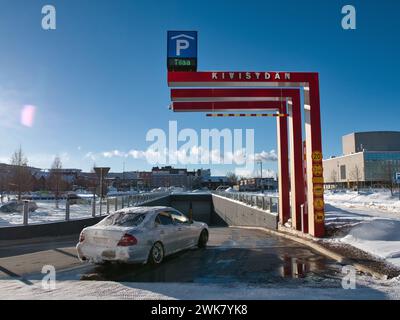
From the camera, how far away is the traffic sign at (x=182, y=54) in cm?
1589

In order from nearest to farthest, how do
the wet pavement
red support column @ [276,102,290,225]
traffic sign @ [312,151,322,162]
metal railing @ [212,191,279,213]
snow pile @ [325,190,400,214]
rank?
the wet pavement, traffic sign @ [312,151,322,162], red support column @ [276,102,290,225], metal railing @ [212,191,279,213], snow pile @ [325,190,400,214]

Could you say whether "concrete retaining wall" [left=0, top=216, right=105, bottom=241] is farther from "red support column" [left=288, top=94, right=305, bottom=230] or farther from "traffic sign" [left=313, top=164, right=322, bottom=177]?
"traffic sign" [left=313, top=164, right=322, bottom=177]

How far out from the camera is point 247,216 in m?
27.8

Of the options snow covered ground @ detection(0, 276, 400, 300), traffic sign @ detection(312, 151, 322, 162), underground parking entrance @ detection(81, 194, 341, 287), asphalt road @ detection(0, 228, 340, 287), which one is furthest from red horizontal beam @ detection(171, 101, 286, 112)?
snow covered ground @ detection(0, 276, 400, 300)

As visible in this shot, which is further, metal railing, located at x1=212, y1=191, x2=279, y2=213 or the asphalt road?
metal railing, located at x1=212, y1=191, x2=279, y2=213

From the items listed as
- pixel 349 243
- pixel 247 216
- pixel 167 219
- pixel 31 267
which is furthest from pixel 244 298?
pixel 247 216

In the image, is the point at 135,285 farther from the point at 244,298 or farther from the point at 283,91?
the point at 283,91

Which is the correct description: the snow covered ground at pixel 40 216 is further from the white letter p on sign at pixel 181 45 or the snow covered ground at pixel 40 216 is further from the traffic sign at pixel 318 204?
the traffic sign at pixel 318 204

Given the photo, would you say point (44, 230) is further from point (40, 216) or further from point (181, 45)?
point (181, 45)

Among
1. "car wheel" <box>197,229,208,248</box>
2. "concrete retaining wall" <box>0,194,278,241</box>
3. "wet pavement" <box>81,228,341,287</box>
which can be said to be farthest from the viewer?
"concrete retaining wall" <box>0,194,278,241</box>

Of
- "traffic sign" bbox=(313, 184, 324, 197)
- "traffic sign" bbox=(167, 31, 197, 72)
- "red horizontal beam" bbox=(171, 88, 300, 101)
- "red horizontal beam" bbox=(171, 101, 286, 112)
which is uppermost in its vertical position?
"traffic sign" bbox=(167, 31, 197, 72)

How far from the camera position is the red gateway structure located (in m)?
13.6

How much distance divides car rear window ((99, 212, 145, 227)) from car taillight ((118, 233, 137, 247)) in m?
0.62

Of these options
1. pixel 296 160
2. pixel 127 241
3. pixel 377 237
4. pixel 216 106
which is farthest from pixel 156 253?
pixel 216 106
